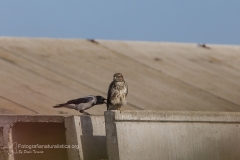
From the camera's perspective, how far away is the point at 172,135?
8.94 metres

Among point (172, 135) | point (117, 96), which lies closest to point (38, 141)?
point (117, 96)

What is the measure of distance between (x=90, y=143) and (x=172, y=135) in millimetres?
1039

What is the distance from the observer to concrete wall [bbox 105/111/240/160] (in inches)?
332

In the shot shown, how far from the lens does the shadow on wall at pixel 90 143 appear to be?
877 cm

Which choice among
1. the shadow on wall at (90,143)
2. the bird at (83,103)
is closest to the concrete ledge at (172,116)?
the shadow on wall at (90,143)

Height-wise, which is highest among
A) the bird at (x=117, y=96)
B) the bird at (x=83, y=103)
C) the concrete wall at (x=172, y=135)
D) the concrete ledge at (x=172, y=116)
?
the bird at (x=83, y=103)

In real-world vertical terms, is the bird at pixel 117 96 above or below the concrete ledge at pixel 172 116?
above

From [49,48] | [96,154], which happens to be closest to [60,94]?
[49,48]

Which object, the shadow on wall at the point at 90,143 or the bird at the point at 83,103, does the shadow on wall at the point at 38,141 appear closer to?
the shadow on wall at the point at 90,143

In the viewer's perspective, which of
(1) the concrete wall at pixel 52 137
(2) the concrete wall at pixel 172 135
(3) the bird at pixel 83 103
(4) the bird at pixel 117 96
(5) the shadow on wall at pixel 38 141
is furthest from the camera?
(3) the bird at pixel 83 103

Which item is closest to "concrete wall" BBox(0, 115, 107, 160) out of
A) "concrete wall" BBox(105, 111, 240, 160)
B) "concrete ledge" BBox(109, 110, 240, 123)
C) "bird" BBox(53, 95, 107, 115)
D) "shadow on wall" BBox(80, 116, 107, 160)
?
"shadow on wall" BBox(80, 116, 107, 160)

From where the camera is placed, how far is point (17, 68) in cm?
1408

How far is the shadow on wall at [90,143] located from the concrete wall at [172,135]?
0.42m

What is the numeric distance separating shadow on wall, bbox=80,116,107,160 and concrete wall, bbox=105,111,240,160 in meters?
0.42
